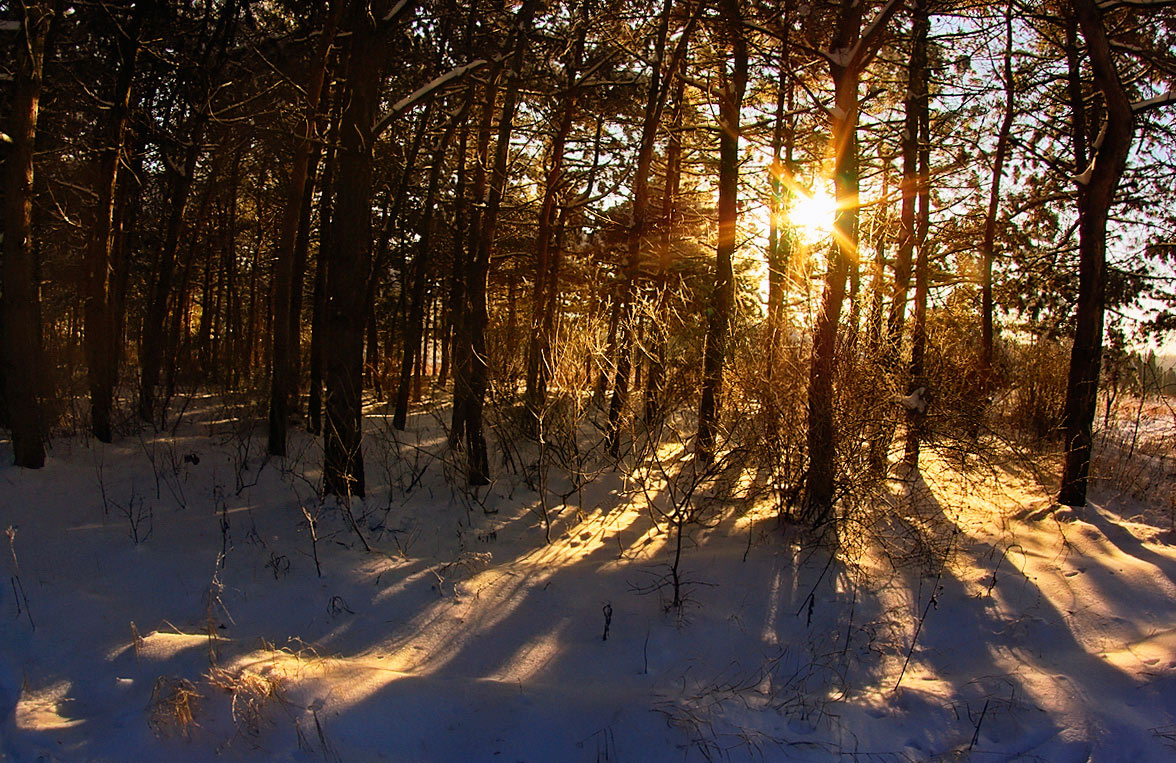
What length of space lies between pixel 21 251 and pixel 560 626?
7.45 meters

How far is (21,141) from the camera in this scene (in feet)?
24.8

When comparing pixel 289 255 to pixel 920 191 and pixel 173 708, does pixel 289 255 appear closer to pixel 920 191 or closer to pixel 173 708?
pixel 173 708

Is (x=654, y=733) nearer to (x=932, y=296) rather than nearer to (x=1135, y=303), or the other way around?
(x=932, y=296)

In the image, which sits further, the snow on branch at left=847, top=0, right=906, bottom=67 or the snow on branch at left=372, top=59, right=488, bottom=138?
the snow on branch at left=372, top=59, right=488, bottom=138

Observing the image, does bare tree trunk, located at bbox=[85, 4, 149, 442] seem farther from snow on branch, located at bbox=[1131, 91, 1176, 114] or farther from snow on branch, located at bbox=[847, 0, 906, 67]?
snow on branch, located at bbox=[1131, 91, 1176, 114]

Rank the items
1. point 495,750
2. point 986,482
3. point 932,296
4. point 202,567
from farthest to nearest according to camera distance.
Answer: point 932,296
point 986,482
point 202,567
point 495,750

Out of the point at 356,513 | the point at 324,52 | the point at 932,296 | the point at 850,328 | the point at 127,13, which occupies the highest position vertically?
the point at 127,13

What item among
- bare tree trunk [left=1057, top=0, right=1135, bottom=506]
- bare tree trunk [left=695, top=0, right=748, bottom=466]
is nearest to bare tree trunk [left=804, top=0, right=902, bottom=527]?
bare tree trunk [left=695, top=0, right=748, bottom=466]

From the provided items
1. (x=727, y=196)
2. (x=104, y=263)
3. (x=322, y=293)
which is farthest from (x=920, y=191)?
(x=104, y=263)

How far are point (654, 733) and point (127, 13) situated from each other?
1174cm

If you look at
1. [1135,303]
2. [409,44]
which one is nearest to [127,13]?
[409,44]

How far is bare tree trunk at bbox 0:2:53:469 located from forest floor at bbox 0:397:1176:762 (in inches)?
27.0

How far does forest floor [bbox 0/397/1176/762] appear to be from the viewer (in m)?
3.79

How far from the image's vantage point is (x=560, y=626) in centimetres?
523
